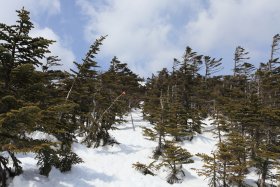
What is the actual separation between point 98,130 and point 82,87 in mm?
4759

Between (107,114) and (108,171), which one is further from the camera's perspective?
(107,114)

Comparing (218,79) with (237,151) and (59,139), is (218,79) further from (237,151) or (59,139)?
(59,139)

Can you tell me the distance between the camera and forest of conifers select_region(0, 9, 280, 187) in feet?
50.8

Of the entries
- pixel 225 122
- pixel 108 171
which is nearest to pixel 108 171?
pixel 108 171

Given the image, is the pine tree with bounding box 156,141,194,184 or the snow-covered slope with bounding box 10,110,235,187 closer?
the snow-covered slope with bounding box 10,110,235,187

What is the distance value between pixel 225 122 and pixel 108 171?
1518 cm

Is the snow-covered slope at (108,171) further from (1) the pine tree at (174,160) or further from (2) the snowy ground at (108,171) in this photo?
(1) the pine tree at (174,160)

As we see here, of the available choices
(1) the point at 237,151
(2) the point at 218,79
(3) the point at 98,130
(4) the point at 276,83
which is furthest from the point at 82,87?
(2) the point at 218,79

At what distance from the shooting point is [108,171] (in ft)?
82.5

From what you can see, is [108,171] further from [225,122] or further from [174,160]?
[225,122]

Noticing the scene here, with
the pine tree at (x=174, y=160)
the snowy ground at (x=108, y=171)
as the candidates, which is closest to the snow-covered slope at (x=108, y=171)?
the snowy ground at (x=108, y=171)

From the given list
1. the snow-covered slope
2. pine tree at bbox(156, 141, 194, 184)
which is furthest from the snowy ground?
pine tree at bbox(156, 141, 194, 184)

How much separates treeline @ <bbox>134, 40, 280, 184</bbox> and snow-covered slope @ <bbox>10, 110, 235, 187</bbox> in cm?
120

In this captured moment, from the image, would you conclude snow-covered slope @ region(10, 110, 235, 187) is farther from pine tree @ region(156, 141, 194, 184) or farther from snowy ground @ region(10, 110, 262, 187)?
pine tree @ region(156, 141, 194, 184)
